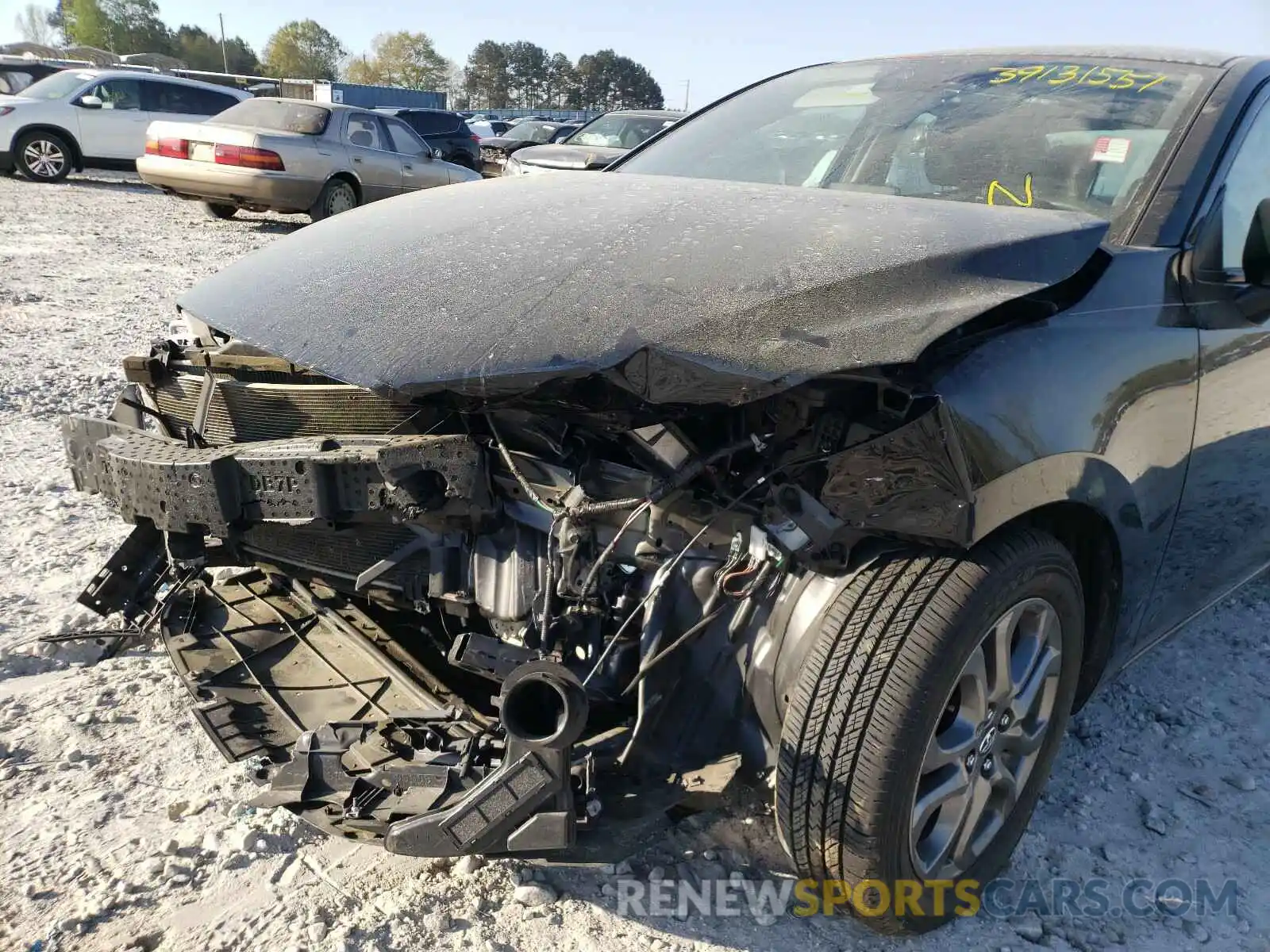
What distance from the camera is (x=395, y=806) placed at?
1817 mm

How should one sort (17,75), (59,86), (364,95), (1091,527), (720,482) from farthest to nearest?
(364,95), (17,75), (59,86), (1091,527), (720,482)

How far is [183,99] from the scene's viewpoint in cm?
1467

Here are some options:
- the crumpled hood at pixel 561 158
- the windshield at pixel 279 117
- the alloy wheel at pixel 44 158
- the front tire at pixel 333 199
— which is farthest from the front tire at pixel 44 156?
the crumpled hood at pixel 561 158

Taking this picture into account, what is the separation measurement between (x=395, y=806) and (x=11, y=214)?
471 inches

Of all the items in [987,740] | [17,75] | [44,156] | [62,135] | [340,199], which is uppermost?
[17,75]

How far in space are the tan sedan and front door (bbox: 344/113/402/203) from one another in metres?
0.01

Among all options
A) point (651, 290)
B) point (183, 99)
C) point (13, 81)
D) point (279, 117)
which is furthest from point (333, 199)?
point (651, 290)

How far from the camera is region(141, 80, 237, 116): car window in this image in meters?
14.5

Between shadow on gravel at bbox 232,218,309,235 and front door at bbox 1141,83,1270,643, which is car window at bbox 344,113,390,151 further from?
front door at bbox 1141,83,1270,643

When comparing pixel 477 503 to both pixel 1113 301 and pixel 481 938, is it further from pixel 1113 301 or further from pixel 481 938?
pixel 1113 301

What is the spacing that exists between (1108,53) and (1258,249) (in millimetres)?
955

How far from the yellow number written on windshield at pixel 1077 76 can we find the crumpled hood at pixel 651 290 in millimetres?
770

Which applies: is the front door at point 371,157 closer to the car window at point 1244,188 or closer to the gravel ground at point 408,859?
the gravel ground at point 408,859

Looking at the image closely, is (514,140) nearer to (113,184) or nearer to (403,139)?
(113,184)
